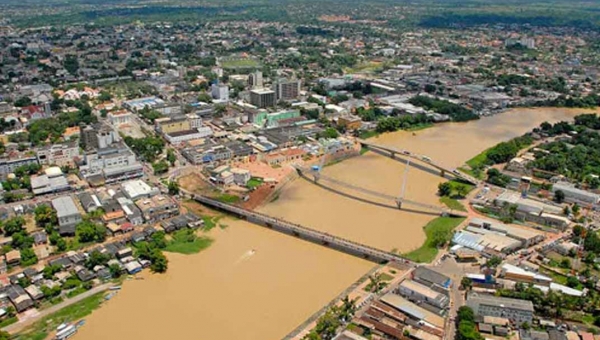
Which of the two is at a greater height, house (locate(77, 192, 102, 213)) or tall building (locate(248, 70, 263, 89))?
tall building (locate(248, 70, 263, 89))

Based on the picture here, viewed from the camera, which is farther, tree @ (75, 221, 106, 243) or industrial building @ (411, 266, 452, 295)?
tree @ (75, 221, 106, 243)

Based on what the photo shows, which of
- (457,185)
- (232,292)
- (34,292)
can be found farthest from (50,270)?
(457,185)

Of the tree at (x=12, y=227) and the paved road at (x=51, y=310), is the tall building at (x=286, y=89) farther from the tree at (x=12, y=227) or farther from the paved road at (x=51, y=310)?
the paved road at (x=51, y=310)

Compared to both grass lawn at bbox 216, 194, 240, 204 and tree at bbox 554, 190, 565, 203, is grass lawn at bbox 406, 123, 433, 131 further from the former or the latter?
grass lawn at bbox 216, 194, 240, 204

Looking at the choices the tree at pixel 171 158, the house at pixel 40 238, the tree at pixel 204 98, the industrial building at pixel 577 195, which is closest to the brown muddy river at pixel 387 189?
the industrial building at pixel 577 195

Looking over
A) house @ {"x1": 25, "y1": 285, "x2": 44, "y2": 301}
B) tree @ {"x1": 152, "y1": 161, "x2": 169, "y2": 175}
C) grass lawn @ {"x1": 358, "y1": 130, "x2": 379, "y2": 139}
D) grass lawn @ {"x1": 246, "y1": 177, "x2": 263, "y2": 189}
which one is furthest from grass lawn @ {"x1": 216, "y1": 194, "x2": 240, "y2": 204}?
grass lawn @ {"x1": 358, "y1": 130, "x2": 379, "y2": 139}

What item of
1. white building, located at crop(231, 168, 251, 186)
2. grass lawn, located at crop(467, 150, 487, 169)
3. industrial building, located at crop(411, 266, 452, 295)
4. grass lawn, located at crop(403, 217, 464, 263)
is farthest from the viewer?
grass lawn, located at crop(467, 150, 487, 169)

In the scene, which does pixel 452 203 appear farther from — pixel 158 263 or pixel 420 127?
pixel 420 127
